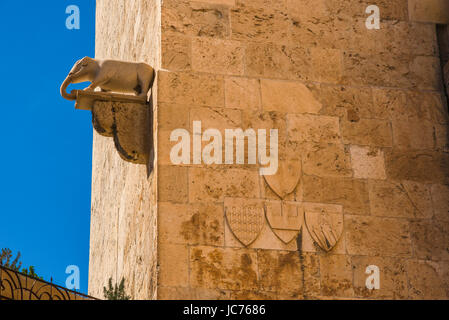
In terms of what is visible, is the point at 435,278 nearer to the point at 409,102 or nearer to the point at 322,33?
the point at 409,102

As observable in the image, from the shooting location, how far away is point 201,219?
777cm

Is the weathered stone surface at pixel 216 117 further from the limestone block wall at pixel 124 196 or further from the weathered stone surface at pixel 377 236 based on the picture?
the weathered stone surface at pixel 377 236

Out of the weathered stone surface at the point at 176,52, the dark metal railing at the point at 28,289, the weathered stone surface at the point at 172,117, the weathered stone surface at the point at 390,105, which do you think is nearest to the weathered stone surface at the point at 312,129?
the weathered stone surface at the point at 390,105

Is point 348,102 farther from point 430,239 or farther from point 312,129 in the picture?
point 430,239

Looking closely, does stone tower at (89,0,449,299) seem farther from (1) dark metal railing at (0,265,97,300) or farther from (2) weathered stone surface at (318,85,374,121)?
(1) dark metal railing at (0,265,97,300)

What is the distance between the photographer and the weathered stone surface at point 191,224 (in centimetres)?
764

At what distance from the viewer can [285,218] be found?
313 inches

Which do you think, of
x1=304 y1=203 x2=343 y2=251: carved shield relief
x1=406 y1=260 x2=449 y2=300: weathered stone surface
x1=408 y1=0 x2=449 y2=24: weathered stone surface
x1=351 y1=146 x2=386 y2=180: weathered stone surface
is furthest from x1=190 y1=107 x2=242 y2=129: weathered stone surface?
x1=408 y1=0 x2=449 y2=24: weathered stone surface

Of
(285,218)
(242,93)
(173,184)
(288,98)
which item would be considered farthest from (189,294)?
(288,98)

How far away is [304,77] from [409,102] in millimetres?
1058

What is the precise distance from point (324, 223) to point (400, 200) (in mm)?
811

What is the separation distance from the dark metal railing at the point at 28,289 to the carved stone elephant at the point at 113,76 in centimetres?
172

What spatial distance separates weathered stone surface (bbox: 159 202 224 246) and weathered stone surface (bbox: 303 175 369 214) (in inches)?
34.8
